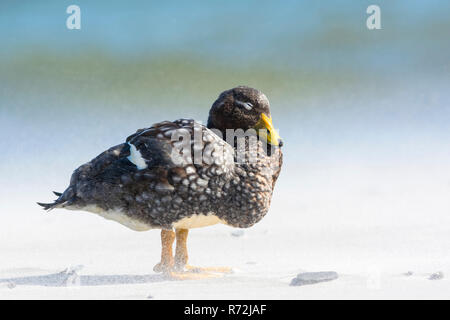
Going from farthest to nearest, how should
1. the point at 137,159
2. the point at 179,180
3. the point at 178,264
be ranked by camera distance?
the point at 178,264 → the point at 137,159 → the point at 179,180

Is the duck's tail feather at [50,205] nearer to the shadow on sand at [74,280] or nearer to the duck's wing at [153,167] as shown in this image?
the duck's wing at [153,167]

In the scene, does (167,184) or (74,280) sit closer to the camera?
(167,184)

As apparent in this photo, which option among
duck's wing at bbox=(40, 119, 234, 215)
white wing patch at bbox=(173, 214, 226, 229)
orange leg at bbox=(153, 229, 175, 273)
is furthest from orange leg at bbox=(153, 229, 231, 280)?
duck's wing at bbox=(40, 119, 234, 215)

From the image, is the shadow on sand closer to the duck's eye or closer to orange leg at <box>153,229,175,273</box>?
orange leg at <box>153,229,175,273</box>

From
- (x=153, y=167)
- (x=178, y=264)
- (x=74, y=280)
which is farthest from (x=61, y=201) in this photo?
(x=178, y=264)

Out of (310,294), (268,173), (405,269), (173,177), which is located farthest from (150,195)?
(405,269)

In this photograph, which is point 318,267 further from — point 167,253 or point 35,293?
point 35,293

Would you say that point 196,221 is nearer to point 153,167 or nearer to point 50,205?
point 153,167
